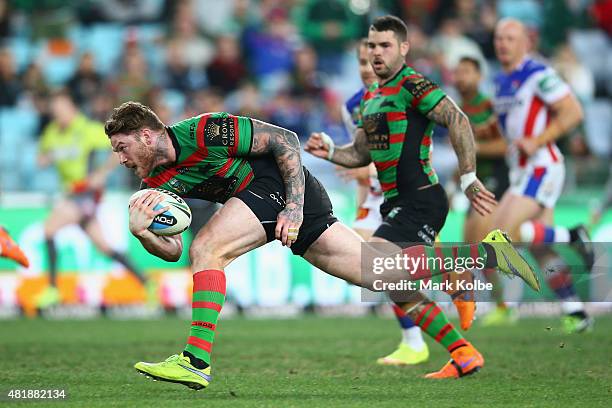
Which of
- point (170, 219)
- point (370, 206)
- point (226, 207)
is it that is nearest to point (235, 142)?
point (226, 207)

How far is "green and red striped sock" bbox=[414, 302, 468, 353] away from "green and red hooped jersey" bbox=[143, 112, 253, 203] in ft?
5.34

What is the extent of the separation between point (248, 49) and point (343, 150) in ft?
33.7

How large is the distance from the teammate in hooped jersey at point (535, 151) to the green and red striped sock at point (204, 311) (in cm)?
460

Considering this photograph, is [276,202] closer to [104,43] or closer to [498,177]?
[498,177]

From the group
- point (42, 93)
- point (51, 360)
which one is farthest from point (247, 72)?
point (51, 360)

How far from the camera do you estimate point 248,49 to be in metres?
18.1

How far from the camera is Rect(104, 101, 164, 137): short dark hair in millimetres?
6477

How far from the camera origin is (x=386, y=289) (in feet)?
23.9

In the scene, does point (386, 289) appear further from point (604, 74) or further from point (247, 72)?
point (604, 74)

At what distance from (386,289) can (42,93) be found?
10268 millimetres

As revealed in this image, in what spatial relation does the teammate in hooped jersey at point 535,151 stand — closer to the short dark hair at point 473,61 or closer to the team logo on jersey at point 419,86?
the short dark hair at point 473,61

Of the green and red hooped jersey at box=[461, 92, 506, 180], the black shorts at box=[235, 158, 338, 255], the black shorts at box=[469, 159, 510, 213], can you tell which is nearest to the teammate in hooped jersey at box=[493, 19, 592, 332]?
the green and red hooped jersey at box=[461, 92, 506, 180]

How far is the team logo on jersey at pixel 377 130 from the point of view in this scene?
7773 millimetres

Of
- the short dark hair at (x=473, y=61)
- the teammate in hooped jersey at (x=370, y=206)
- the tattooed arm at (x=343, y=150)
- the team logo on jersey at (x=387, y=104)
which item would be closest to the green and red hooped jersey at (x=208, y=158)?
the tattooed arm at (x=343, y=150)
